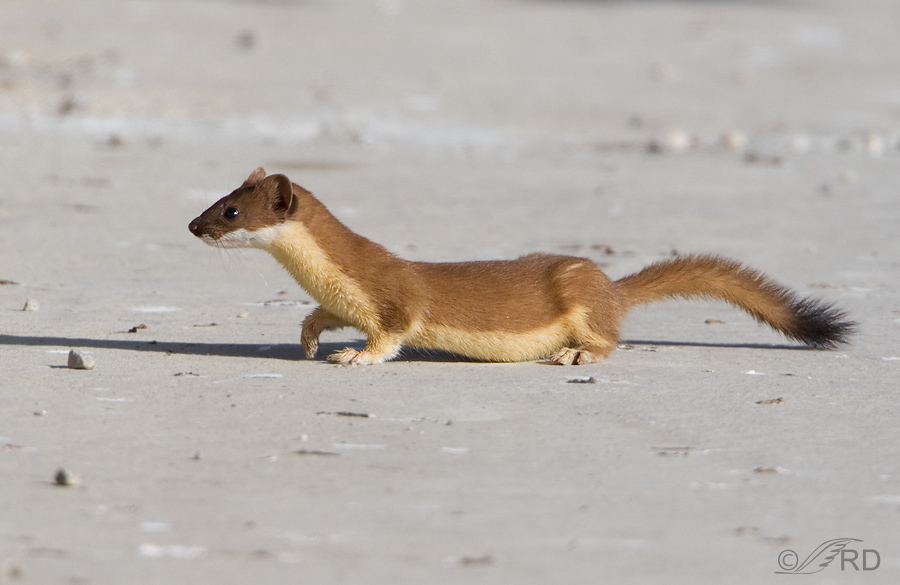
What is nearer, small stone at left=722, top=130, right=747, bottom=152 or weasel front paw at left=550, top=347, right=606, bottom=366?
weasel front paw at left=550, top=347, right=606, bottom=366

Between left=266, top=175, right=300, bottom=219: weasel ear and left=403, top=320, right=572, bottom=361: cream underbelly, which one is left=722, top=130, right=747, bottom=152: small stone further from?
left=266, top=175, right=300, bottom=219: weasel ear

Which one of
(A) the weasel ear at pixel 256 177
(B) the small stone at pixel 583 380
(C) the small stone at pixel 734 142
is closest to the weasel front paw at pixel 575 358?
(B) the small stone at pixel 583 380

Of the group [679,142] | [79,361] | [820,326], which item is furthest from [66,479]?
[679,142]

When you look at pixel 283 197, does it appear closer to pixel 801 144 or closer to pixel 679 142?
pixel 679 142

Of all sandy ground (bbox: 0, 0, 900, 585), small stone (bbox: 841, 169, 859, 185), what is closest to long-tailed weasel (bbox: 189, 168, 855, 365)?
sandy ground (bbox: 0, 0, 900, 585)

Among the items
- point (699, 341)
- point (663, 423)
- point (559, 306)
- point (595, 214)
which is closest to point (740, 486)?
point (663, 423)

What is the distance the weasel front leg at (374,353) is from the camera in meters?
4.98

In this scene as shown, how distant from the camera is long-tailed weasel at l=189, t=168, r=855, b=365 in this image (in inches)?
194

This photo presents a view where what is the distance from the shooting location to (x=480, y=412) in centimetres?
430

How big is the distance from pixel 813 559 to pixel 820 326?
2.47 metres

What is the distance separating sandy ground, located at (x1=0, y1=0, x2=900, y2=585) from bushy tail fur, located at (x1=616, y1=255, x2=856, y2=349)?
169mm

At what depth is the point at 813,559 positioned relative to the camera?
120 inches

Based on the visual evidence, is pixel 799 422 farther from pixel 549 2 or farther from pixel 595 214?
pixel 549 2

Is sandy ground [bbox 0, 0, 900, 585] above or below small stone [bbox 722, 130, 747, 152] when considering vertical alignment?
below
